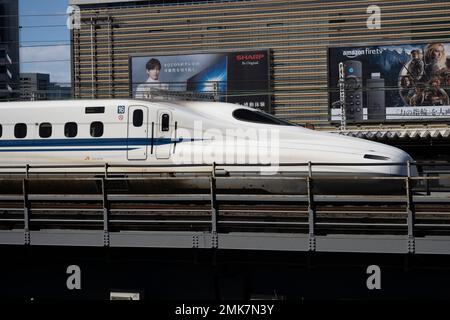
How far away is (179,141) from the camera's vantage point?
16531mm

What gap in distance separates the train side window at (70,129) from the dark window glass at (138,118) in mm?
1534

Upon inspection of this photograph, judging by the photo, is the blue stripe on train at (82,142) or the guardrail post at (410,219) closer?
the guardrail post at (410,219)

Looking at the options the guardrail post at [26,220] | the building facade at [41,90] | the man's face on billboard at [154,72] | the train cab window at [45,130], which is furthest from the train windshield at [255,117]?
the man's face on billboard at [154,72]

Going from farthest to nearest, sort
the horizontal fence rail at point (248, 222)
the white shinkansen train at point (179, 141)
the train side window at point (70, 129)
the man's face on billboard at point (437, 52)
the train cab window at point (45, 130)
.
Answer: the man's face on billboard at point (437, 52)
the train cab window at point (45, 130)
the train side window at point (70, 129)
the white shinkansen train at point (179, 141)
the horizontal fence rail at point (248, 222)

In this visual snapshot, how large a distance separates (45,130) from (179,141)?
3464 millimetres

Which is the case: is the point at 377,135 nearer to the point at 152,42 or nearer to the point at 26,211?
the point at 26,211

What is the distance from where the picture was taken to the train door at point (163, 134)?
16625mm

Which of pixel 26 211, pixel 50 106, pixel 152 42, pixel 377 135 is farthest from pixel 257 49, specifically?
pixel 26 211

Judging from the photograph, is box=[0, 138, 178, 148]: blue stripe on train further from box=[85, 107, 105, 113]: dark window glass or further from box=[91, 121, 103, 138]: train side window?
box=[85, 107, 105, 113]: dark window glass

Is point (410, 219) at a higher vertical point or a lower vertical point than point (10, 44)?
lower

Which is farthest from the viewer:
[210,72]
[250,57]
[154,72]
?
[154,72]

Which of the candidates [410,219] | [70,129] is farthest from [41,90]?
[410,219]

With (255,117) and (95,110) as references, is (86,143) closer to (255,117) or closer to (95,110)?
(95,110)

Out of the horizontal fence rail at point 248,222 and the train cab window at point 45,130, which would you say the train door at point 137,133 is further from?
the horizontal fence rail at point 248,222
